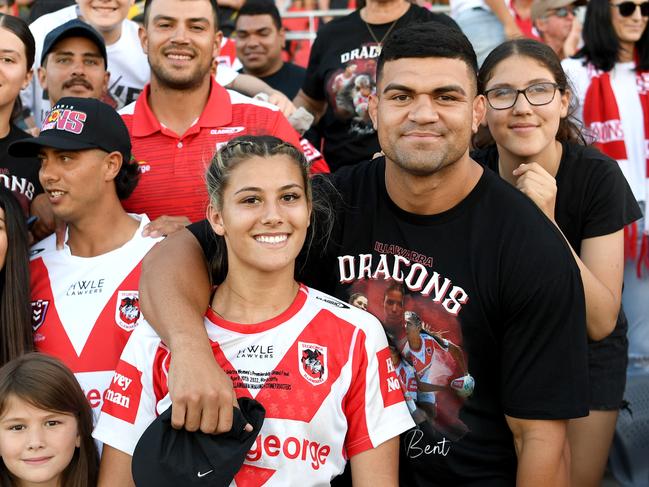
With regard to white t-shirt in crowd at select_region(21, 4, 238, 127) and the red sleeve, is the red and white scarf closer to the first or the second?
the red sleeve

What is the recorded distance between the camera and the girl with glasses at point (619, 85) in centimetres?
497

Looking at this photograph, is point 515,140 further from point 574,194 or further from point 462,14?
point 462,14

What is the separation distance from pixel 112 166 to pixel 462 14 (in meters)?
2.95

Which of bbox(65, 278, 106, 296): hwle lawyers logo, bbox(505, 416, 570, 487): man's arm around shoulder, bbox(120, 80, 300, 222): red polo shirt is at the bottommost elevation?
bbox(505, 416, 570, 487): man's arm around shoulder

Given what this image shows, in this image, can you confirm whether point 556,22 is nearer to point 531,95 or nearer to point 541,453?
point 531,95

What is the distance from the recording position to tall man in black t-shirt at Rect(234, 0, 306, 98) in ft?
21.4

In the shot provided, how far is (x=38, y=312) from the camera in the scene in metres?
3.55

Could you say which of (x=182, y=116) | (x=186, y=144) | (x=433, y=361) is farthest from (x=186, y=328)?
(x=182, y=116)

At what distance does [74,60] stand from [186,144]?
86 cm

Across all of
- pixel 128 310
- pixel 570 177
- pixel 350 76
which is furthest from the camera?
pixel 350 76

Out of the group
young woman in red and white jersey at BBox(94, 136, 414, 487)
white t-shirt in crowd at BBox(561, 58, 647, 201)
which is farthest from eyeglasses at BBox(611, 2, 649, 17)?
young woman in red and white jersey at BBox(94, 136, 414, 487)

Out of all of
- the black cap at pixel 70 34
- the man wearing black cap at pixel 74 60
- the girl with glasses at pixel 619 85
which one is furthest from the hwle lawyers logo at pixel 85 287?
the girl with glasses at pixel 619 85

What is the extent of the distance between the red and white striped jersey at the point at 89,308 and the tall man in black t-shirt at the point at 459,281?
358 mm

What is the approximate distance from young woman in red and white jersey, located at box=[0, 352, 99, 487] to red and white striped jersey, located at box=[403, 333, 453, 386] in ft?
3.84
